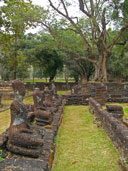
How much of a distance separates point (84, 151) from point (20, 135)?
2.23m

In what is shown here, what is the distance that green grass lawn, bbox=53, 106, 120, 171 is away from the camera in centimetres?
443

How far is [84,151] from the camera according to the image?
209 inches

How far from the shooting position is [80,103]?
1412 cm

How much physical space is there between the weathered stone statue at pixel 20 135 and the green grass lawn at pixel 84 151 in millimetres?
915

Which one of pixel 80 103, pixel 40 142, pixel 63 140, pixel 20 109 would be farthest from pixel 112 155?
pixel 80 103

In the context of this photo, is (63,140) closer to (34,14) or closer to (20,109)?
(20,109)

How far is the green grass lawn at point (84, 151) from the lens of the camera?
4434mm

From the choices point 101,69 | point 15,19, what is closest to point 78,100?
point 101,69

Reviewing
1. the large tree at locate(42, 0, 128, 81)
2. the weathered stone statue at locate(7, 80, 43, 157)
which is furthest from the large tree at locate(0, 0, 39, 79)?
the weathered stone statue at locate(7, 80, 43, 157)

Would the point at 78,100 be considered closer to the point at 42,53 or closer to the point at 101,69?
the point at 101,69

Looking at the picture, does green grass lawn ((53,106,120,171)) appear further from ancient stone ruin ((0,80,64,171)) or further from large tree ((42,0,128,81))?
large tree ((42,0,128,81))

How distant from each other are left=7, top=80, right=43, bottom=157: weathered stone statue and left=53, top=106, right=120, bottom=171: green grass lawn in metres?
0.91

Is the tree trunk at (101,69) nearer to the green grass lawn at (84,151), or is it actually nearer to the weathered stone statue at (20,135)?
the green grass lawn at (84,151)

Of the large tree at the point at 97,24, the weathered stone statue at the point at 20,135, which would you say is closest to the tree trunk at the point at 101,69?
the large tree at the point at 97,24
